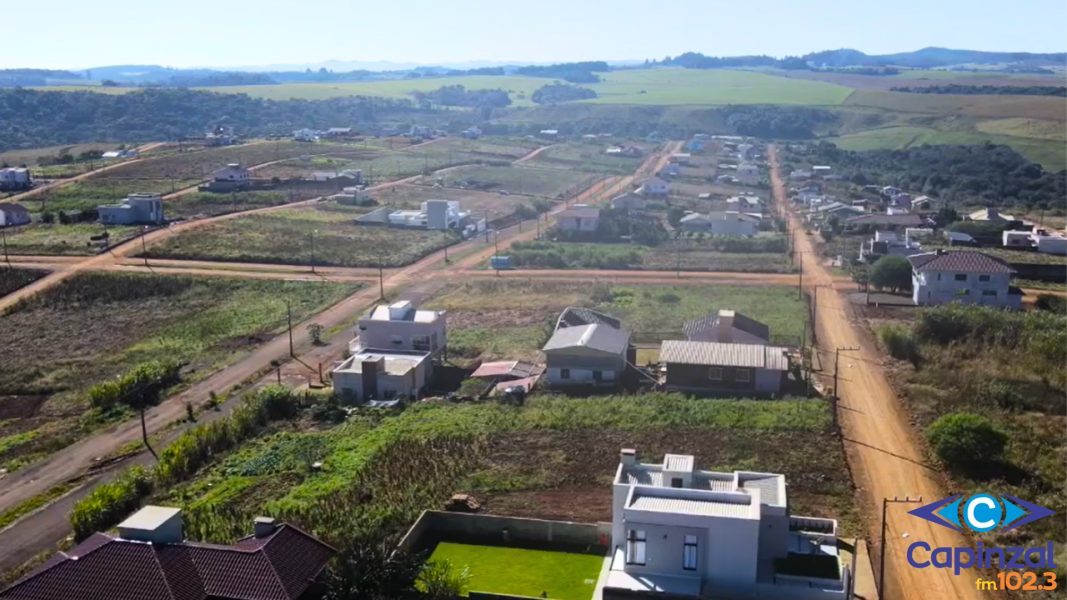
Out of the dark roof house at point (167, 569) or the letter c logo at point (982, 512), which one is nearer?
the dark roof house at point (167, 569)

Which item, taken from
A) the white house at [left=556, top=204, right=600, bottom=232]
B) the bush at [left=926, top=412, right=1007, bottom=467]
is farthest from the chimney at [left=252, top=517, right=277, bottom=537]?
the white house at [left=556, top=204, right=600, bottom=232]

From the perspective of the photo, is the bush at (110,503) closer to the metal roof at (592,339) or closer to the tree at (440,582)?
the tree at (440,582)

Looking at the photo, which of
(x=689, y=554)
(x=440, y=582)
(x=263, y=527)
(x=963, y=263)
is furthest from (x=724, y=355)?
(x=263, y=527)

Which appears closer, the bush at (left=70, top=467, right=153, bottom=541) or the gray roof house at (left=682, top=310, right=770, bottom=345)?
the bush at (left=70, top=467, right=153, bottom=541)

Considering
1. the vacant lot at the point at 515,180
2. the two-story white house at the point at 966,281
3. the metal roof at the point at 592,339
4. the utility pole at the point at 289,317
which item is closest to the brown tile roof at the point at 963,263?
the two-story white house at the point at 966,281

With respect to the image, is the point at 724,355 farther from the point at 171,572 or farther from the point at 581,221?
the point at 581,221

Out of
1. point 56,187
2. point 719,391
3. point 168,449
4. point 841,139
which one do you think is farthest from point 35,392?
point 841,139

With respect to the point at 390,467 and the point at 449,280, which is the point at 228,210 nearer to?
the point at 449,280

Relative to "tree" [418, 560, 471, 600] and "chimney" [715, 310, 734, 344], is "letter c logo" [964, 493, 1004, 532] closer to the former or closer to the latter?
"tree" [418, 560, 471, 600]

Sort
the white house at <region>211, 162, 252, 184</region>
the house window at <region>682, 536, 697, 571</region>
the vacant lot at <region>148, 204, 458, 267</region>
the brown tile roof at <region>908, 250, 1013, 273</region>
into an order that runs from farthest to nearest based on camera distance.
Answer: the white house at <region>211, 162, 252, 184</region> → the vacant lot at <region>148, 204, 458, 267</region> → the brown tile roof at <region>908, 250, 1013, 273</region> → the house window at <region>682, 536, 697, 571</region>
